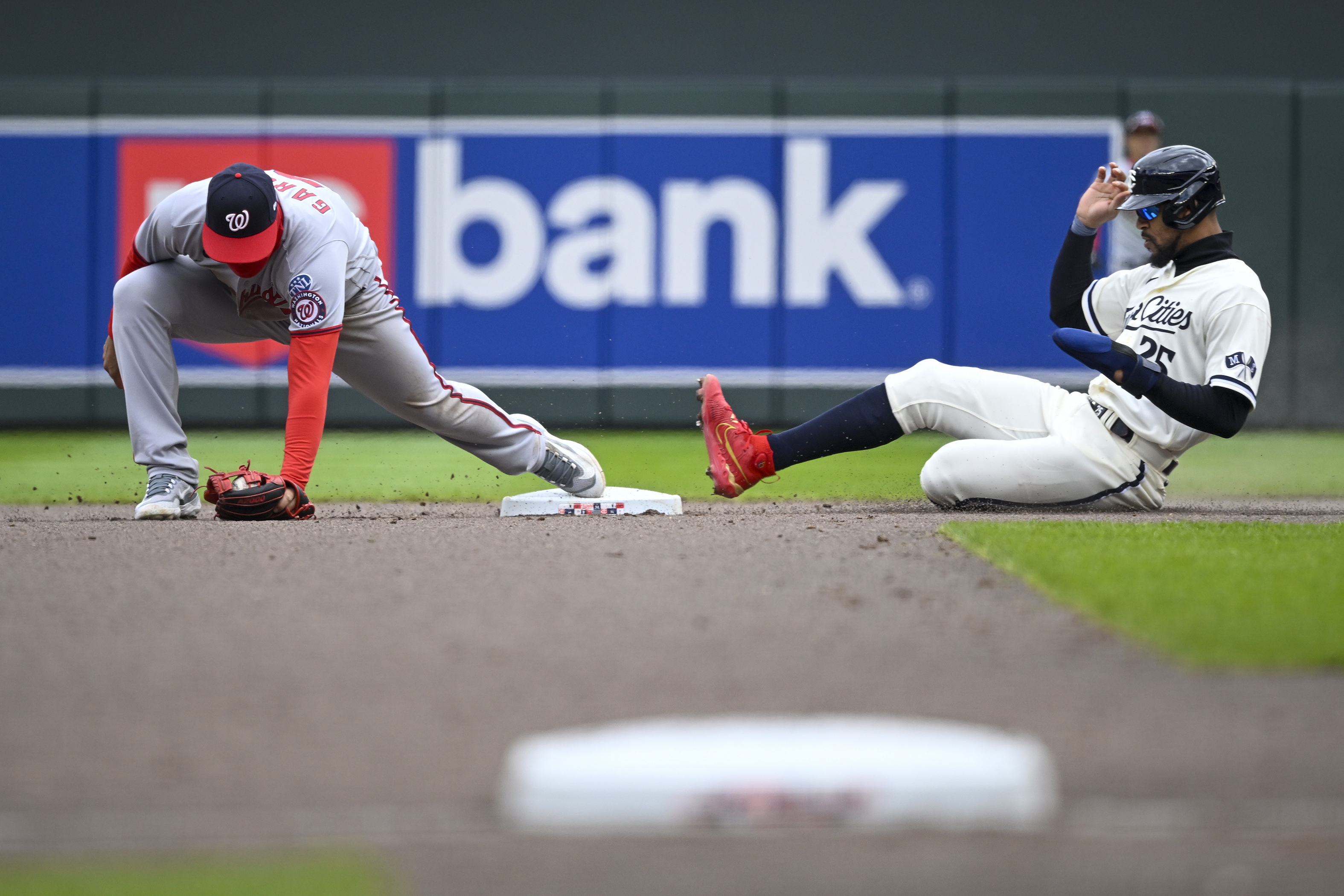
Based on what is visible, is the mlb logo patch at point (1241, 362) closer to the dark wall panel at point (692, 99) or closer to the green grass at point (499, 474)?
the green grass at point (499, 474)

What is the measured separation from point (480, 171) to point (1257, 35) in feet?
17.8

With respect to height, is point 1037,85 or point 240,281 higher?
point 1037,85

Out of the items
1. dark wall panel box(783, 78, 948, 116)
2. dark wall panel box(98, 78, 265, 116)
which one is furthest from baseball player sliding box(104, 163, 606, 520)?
dark wall panel box(783, 78, 948, 116)

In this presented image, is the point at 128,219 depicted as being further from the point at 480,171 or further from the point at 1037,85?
the point at 1037,85

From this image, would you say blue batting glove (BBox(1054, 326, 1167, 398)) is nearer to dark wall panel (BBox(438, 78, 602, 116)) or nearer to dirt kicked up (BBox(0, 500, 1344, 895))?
dirt kicked up (BBox(0, 500, 1344, 895))

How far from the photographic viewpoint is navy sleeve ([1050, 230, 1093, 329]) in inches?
177

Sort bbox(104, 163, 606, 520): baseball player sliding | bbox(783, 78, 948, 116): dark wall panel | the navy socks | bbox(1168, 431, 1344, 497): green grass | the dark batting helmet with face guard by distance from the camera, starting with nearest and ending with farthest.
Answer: bbox(104, 163, 606, 520): baseball player sliding
the dark batting helmet with face guard
the navy socks
bbox(1168, 431, 1344, 497): green grass
bbox(783, 78, 948, 116): dark wall panel

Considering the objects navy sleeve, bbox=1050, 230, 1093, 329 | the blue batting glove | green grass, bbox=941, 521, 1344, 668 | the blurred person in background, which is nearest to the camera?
green grass, bbox=941, 521, 1344, 668

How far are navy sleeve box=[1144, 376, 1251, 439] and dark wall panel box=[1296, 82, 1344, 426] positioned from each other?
592 centimetres

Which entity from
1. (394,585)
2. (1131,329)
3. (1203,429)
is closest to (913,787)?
(394,585)

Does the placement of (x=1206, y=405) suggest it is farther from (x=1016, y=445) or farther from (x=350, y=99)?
(x=350, y=99)

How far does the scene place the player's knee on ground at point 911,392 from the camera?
4.27 metres

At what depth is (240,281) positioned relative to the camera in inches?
163

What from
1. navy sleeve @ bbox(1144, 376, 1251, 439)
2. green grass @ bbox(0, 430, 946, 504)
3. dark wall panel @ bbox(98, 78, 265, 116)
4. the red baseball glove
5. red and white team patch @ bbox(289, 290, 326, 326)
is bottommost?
green grass @ bbox(0, 430, 946, 504)
